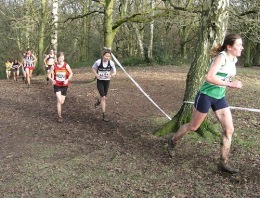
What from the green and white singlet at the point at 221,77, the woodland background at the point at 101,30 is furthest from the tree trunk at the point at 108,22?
the green and white singlet at the point at 221,77

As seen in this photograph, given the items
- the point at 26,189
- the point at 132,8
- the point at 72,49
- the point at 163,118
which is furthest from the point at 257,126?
the point at 72,49

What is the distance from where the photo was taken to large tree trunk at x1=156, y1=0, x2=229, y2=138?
21.4 ft

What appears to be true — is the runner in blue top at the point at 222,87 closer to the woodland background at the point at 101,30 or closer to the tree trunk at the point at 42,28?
the woodland background at the point at 101,30

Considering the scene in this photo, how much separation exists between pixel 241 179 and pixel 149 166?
145 cm

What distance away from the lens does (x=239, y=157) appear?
614 centimetres

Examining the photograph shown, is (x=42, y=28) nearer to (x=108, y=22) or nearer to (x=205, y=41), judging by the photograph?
(x=108, y=22)

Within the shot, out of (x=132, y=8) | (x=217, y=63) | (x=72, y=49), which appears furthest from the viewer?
(x=72, y=49)

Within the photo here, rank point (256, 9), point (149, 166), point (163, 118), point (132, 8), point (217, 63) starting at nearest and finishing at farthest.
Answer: point (217, 63)
point (149, 166)
point (163, 118)
point (256, 9)
point (132, 8)

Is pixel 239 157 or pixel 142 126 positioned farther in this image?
pixel 142 126

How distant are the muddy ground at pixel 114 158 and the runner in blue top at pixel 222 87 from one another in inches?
21.9

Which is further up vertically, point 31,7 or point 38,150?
point 31,7

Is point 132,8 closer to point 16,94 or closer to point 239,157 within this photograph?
point 16,94

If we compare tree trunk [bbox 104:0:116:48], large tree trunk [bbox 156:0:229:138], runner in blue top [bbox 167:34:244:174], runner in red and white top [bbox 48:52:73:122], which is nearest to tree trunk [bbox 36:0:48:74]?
tree trunk [bbox 104:0:116:48]

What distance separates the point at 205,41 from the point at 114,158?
108 inches
